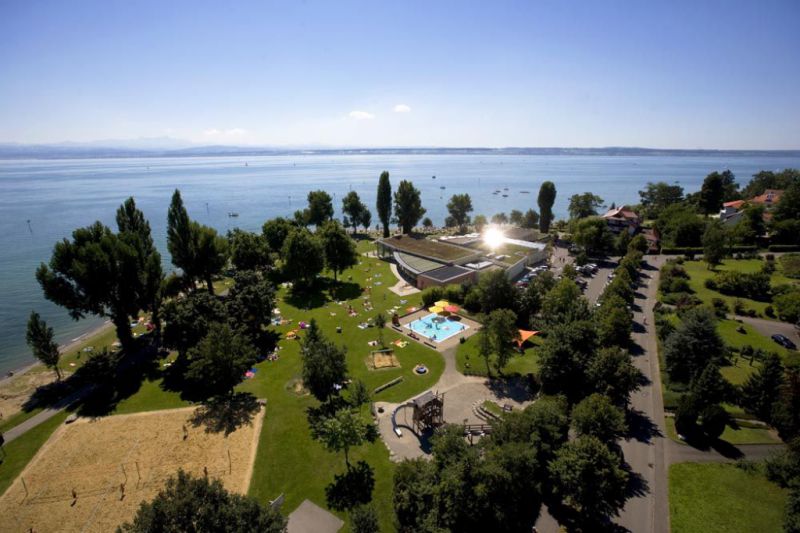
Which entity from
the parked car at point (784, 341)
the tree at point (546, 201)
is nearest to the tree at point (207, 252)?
the parked car at point (784, 341)

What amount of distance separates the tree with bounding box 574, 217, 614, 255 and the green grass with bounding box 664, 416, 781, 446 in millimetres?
48998

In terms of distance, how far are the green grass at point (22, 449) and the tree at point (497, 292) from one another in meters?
43.4

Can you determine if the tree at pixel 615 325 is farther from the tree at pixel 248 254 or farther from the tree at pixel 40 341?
the tree at pixel 40 341

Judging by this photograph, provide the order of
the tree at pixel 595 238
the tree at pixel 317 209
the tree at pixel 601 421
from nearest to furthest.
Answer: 1. the tree at pixel 601 421
2. the tree at pixel 595 238
3. the tree at pixel 317 209

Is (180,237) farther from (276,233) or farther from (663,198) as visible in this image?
(663,198)

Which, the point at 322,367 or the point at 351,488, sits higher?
the point at 322,367

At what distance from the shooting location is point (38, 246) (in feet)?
291

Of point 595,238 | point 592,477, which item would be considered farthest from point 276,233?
point 592,477

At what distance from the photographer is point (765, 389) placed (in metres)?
30.9

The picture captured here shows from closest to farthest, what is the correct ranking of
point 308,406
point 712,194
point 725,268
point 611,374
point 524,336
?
point 611,374 → point 308,406 → point 524,336 → point 725,268 → point 712,194

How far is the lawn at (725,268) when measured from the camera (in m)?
51.7

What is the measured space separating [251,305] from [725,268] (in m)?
77.0

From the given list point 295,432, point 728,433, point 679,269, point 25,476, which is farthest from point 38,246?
point 679,269

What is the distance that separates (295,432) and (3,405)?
94.6 feet
